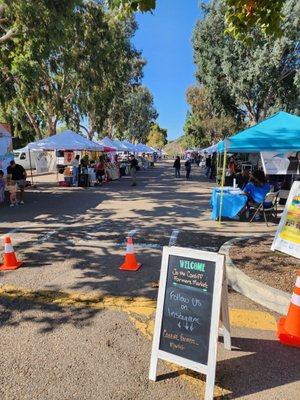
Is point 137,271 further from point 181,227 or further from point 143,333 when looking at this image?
point 181,227

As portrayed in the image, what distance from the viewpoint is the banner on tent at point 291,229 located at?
5.91m

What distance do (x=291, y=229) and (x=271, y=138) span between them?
3.02m

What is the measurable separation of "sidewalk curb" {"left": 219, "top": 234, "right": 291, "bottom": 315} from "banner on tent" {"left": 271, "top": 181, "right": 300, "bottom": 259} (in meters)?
1.27

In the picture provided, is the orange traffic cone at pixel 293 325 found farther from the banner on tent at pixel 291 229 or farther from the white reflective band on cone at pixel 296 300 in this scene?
the banner on tent at pixel 291 229

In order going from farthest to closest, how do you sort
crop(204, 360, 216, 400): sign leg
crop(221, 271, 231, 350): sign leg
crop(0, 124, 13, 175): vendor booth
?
crop(0, 124, 13, 175): vendor booth
crop(221, 271, 231, 350): sign leg
crop(204, 360, 216, 400): sign leg

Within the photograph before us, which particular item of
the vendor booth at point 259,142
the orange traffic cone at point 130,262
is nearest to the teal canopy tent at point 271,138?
the vendor booth at point 259,142

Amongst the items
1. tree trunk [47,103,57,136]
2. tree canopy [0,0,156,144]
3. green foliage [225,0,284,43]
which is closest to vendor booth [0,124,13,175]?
tree canopy [0,0,156,144]

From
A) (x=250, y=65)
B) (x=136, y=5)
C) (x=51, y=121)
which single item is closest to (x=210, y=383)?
(x=136, y=5)

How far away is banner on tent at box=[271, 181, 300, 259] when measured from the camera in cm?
591

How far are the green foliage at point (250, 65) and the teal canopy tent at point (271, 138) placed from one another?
1392cm

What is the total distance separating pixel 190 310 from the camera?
10.0 ft

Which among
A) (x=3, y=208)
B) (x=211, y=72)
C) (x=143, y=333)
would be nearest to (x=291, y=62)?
(x=211, y=72)

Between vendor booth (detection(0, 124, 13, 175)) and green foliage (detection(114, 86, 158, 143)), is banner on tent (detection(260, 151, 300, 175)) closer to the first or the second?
vendor booth (detection(0, 124, 13, 175))

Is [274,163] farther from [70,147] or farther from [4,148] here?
[4,148]
